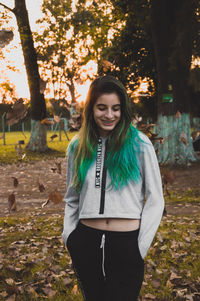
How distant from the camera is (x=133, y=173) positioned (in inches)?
78.0

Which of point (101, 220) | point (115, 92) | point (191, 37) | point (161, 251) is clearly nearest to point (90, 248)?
point (101, 220)

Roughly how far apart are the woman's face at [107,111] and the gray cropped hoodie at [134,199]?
0.53ft

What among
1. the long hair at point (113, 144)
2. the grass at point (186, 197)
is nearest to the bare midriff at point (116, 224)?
the long hair at point (113, 144)

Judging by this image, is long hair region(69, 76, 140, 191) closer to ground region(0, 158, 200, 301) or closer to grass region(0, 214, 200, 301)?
ground region(0, 158, 200, 301)

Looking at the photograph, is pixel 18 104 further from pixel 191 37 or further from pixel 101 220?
pixel 191 37

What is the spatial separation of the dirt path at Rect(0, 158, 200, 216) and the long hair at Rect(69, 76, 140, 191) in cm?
372

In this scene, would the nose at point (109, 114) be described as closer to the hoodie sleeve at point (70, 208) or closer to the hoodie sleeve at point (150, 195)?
the hoodie sleeve at point (150, 195)

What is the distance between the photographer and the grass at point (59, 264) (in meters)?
3.70

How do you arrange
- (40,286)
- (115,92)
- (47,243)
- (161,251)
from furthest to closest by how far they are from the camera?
(47,243)
(161,251)
(40,286)
(115,92)

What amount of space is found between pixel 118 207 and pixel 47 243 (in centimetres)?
341

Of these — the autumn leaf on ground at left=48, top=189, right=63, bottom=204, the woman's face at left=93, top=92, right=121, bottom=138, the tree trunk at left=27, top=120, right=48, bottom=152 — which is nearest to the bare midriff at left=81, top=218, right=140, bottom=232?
the woman's face at left=93, top=92, right=121, bottom=138

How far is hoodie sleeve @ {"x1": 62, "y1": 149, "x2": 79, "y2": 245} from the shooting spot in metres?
2.12

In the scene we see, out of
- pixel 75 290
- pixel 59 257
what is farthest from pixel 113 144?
pixel 59 257

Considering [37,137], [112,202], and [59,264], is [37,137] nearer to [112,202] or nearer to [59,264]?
[59,264]
